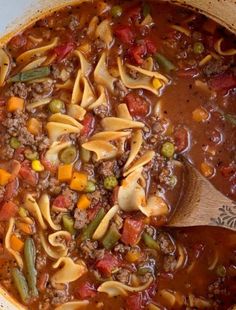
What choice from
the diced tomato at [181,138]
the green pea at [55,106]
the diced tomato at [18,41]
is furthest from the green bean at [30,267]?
the diced tomato at [18,41]

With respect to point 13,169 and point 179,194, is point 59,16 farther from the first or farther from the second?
point 179,194

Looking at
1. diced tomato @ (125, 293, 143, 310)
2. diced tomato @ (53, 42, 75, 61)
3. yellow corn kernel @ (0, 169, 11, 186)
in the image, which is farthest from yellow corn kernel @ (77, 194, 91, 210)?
diced tomato @ (53, 42, 75, 61)

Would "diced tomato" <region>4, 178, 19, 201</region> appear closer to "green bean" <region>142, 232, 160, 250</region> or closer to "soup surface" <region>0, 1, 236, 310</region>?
"soup surface" <region>0, 1, 236, 310</region>

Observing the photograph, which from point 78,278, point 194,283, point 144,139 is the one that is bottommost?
point 194,283

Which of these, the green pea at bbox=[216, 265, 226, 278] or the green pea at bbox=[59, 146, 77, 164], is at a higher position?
the green pea at bbox=[59, 146, 77, 164]

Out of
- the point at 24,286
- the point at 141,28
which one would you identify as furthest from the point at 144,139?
the point at 24,286

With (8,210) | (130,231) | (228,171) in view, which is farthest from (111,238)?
(228,171)

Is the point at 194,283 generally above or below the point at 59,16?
below

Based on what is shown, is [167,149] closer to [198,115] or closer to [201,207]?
[198,115]
